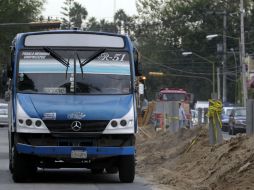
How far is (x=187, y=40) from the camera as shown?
9244cm

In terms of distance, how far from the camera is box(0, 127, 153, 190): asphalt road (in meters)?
14.7

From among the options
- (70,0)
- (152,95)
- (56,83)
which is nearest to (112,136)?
(56,83)

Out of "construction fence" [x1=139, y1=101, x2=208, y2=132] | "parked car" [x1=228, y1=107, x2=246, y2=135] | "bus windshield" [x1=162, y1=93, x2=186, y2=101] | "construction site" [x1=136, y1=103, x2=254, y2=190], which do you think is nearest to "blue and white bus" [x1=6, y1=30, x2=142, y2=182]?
"construction site" [x1=136, y1=103, x2=254, y2=190]

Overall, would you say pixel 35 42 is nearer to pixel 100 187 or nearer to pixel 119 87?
pixel 119 87

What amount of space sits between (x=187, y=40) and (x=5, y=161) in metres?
72.3

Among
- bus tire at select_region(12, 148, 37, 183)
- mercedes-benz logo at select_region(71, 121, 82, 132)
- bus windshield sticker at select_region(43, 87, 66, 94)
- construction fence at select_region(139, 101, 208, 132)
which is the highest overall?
bus windshield sticker at select_region(43, 87, 66, 94)

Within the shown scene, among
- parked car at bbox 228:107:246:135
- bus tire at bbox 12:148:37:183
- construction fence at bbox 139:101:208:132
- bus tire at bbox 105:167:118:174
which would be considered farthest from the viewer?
parked car at bbox 228:107:246:135

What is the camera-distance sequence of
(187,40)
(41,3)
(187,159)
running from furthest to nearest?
(187,40)
(41,3)
(187,159)

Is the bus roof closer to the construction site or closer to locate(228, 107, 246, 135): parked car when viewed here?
the construction site

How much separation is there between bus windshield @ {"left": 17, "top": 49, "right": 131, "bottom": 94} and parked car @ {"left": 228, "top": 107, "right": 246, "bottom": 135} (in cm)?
2745

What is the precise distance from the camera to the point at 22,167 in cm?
1522

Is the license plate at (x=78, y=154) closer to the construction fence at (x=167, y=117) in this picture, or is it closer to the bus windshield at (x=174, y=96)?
the construction fence at (x=167, y=117)

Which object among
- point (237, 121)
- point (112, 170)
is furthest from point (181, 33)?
point (112, 170)

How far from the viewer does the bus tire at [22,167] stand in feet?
49.7
